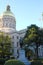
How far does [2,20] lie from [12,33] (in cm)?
711

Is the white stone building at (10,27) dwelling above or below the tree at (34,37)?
above

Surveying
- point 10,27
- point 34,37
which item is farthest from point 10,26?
point 34,37

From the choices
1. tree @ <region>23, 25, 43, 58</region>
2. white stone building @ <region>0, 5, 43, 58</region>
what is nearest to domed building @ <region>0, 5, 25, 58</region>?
white stone building @ <region>0, 5, 43, 58</region>

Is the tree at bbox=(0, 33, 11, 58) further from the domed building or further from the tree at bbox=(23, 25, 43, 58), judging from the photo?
the domed building

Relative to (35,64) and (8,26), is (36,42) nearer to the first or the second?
(35,64)

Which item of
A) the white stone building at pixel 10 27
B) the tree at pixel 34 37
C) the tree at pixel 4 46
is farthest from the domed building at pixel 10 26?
the tree at pixel 34 37

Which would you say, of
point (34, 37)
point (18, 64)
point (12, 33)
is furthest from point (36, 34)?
point (12, 33)

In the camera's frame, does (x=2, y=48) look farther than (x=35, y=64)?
Yes

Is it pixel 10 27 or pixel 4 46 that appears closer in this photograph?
pixel 4 46

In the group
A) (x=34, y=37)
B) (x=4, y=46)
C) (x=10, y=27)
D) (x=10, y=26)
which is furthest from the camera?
(x=10, y=26)

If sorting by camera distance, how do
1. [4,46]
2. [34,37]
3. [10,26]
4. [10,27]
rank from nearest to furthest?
[34,37] → [4,46] → [10,27] → [10,26]

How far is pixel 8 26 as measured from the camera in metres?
73.8

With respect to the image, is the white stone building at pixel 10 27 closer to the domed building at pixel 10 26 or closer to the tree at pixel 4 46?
the domed building at pixel 10 26

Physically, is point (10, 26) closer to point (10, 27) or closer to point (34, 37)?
point (10, 27)
